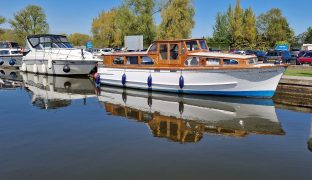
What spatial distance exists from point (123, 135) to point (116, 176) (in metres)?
3.39

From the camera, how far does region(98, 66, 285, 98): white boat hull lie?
16250 mm

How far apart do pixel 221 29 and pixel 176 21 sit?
66.7ft

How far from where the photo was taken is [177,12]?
47.6 meters

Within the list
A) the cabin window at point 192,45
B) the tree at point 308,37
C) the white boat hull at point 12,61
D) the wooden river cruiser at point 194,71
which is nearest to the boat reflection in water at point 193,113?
the wooden river cruiser at point 194,71

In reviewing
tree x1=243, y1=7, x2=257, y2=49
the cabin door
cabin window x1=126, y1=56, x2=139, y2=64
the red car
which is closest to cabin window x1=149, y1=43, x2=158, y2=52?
the cabin door

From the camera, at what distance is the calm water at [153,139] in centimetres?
782

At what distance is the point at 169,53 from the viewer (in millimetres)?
18469

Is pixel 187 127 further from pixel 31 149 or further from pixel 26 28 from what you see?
pixel 26 28

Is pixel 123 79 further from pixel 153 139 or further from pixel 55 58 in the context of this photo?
pixel 153 139

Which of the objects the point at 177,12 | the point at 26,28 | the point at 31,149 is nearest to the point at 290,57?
the point at 177,12

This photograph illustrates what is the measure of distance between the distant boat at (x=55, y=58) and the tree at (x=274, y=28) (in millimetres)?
42763

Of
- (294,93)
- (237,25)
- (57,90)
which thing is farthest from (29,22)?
(294,93)

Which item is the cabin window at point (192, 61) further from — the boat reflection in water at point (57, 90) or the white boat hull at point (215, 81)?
the boat reflection in water at point (57, 90)

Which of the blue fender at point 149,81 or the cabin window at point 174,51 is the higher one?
the cabin window at point 174,51
